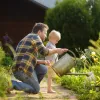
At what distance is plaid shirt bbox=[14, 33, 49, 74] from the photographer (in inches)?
305

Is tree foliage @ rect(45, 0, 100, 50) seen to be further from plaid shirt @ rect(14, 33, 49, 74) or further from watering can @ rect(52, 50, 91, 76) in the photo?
plaid shirt @ rect(14, 33, 49, 74)

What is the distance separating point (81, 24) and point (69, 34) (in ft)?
1.68

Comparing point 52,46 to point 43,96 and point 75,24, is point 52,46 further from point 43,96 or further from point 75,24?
point 75,24

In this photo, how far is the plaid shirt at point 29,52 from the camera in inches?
305

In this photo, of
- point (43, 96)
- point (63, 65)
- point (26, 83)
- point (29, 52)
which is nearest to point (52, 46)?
point (63, 65)

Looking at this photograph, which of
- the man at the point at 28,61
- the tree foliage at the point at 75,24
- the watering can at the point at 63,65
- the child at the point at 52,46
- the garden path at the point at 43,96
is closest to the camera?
the garden path at the point at 43,96

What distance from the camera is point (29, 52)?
778cm

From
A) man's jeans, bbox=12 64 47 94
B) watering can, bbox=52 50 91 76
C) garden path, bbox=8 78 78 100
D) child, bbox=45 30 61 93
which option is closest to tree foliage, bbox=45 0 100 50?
child, bbox=45 30 61 93

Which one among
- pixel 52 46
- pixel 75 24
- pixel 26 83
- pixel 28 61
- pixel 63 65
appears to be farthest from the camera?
pixel 75 24

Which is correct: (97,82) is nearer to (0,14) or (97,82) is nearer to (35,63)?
(35,63)

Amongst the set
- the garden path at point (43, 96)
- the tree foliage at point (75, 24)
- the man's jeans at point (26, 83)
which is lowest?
the garden path at point (43, 96)

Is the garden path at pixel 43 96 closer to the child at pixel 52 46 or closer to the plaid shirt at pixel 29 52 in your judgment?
the child at pixel 52 46

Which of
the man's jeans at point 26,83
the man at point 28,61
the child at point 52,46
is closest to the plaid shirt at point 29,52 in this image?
the man at point 28,61

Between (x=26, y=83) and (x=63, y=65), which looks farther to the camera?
(x=63, y=65)
